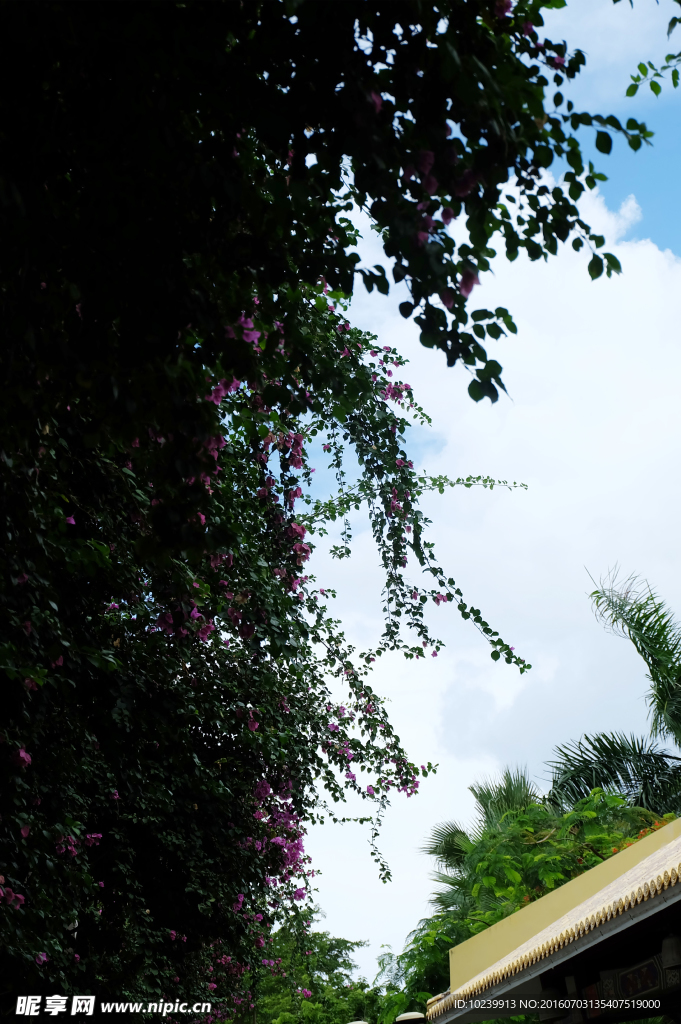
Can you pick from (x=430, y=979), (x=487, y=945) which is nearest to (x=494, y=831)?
(x=430, y=979)

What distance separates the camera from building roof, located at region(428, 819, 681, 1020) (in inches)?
228

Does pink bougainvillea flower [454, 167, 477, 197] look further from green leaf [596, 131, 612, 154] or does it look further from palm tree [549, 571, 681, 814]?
palm tree [549, 571, 681, 814]

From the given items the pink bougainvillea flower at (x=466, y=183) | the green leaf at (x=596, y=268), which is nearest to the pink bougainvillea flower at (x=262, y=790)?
the green leaf at (x=596, y=268)

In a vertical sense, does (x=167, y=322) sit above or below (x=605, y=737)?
below

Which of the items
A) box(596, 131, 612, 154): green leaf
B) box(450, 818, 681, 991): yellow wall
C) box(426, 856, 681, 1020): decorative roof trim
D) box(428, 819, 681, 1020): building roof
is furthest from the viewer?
box(450, 818, 681, 991): yellow wall

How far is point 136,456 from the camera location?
2723 mm

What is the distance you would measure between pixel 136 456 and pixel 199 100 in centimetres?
107

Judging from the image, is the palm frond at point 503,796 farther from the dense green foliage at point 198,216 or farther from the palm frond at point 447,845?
the dense green foliage at point 198,216

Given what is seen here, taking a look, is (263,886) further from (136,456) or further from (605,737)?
(605,737)

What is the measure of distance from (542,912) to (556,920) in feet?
6.63

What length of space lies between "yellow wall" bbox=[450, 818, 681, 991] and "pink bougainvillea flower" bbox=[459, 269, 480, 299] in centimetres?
900

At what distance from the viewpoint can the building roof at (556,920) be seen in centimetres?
579

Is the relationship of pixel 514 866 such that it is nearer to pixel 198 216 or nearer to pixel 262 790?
pixel 262 790

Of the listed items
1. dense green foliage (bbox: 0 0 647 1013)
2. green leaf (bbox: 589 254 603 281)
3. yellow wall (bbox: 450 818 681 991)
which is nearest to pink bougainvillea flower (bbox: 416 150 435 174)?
dense green foliage (bbox: 0 0 647 1013)
